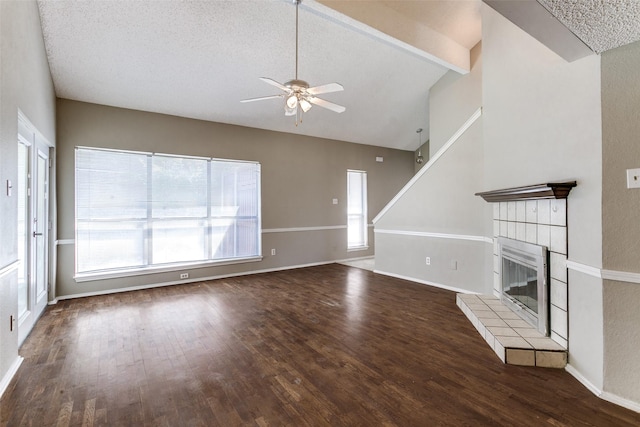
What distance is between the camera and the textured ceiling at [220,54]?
334cm

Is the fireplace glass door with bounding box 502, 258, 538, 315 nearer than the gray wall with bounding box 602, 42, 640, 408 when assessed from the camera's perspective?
No

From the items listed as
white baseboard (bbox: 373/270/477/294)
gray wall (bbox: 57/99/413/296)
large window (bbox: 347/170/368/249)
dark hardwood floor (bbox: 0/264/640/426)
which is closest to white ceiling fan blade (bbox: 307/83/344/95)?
dark hardwood floor (bbox: 0/264/640/426)

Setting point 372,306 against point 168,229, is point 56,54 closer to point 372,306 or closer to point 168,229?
point 168,229

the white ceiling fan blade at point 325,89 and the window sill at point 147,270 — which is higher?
the white ceiling fan blade at point 325,89

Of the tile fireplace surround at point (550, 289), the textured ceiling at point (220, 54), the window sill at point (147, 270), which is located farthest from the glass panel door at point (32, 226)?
the tile fireplace surround at point (550, 289)

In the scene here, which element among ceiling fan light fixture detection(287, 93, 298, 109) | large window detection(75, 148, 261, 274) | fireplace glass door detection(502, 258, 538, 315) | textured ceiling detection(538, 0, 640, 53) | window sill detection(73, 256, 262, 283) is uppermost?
ceiling fan light fixture detection(287, 93, 298, 109)

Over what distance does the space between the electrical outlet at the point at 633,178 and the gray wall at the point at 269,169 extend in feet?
17.3

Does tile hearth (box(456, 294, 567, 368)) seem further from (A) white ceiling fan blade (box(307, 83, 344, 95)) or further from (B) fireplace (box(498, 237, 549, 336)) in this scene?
(A) white ceiling fan blade (box(307, 83, 344, 95))

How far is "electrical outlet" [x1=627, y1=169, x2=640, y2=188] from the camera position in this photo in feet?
6.02

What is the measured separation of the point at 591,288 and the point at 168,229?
17.8 feet

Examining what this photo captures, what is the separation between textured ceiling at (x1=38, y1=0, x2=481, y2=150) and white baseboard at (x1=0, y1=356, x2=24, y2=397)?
3.41 metres

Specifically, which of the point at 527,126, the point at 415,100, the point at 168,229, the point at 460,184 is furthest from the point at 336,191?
the point at 527,126

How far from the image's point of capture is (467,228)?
433 centimetres

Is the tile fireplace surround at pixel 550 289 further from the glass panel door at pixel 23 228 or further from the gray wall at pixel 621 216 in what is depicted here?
the glass panel door at pixel 23 228
